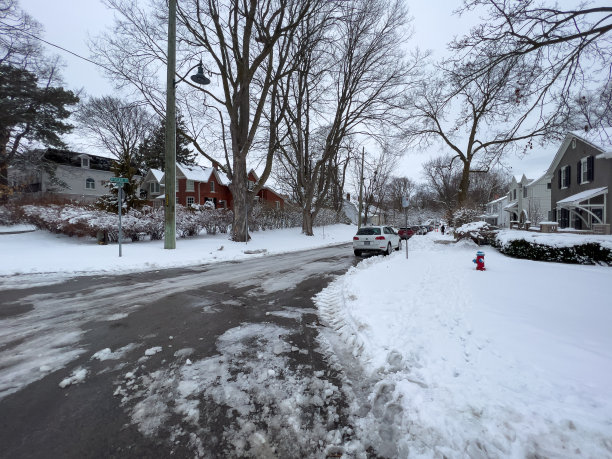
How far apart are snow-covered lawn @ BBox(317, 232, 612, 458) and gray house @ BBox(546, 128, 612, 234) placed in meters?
14.0

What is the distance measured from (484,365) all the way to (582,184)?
23.4m

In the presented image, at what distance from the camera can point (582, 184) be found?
18.7 meters

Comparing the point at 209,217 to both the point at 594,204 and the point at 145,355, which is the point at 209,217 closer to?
the point at 145,355

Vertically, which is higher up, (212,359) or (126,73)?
(126,73)

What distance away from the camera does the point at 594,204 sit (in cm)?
1705

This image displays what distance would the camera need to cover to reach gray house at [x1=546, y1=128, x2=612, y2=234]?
16219 mm

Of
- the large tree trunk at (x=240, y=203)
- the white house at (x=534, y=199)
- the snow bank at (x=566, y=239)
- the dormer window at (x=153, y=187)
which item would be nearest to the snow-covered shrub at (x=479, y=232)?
the snow bank at (x=566, y=239)

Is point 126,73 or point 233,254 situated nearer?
point 233,254

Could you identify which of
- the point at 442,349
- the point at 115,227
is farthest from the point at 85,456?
the point at 115,227

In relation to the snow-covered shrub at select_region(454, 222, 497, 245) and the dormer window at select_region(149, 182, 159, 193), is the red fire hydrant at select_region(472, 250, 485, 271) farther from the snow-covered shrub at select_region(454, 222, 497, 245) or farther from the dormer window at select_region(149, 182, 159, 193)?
the dormer window at select_region(149, 182, 159, 193)

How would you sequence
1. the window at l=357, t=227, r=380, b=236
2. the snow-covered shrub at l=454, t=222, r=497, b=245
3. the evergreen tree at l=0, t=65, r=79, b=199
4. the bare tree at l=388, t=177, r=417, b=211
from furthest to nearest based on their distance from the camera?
the bare tree at l=388, t=177, r=417, b=211 < the evergreen tree at l=0, t=65, r=79, b=199 < the snow-covered shrub at l=454, t=222, r=497, b=245 < the window at l=357, t=227, r=380, b=236

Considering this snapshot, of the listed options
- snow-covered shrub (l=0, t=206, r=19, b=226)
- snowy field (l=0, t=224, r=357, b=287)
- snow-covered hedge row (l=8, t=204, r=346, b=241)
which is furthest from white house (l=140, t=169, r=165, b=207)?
snowy field (l=0, t=224, r=357, b=287)

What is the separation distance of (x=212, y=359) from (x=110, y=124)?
40.0 m

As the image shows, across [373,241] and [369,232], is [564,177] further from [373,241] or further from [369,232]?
[373,241]
